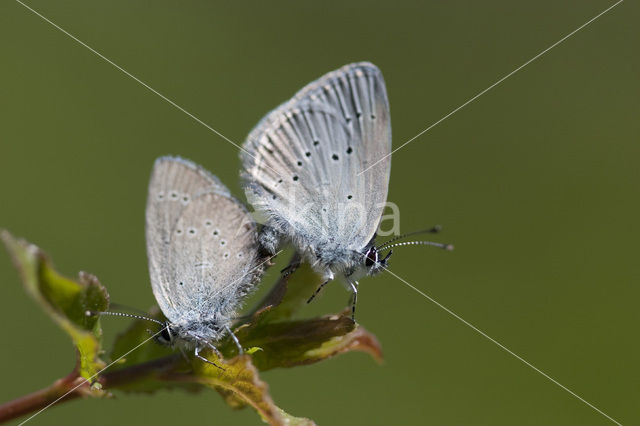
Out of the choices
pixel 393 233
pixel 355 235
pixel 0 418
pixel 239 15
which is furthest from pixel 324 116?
pixel 239 15

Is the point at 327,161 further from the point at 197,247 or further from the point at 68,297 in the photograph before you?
the point at 68,297

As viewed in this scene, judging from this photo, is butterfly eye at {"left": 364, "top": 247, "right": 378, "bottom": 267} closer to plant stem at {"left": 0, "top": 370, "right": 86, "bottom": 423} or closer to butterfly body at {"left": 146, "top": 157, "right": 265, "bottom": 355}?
butterfly body at {"left": 146, "top": 157, "right": 265, "bottom": 355}

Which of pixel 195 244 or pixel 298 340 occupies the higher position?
pixel 195 244

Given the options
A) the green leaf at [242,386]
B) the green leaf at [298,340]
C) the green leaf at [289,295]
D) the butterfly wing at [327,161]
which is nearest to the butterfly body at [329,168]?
the butterfly wing at [327,161]

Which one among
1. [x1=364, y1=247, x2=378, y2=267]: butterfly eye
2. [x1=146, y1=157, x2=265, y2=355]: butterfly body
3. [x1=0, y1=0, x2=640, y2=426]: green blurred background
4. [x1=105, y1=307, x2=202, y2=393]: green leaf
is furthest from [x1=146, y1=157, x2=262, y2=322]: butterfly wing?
[x1=0, y1=0, x2=640, y2=426]: green blurred background

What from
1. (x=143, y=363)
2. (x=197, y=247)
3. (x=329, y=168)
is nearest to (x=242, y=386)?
(x=143, y=363)

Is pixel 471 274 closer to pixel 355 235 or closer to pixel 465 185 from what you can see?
pixel 465 185

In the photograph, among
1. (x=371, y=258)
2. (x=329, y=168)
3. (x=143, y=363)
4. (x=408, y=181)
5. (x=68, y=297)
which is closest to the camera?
(x=68, y=297)
